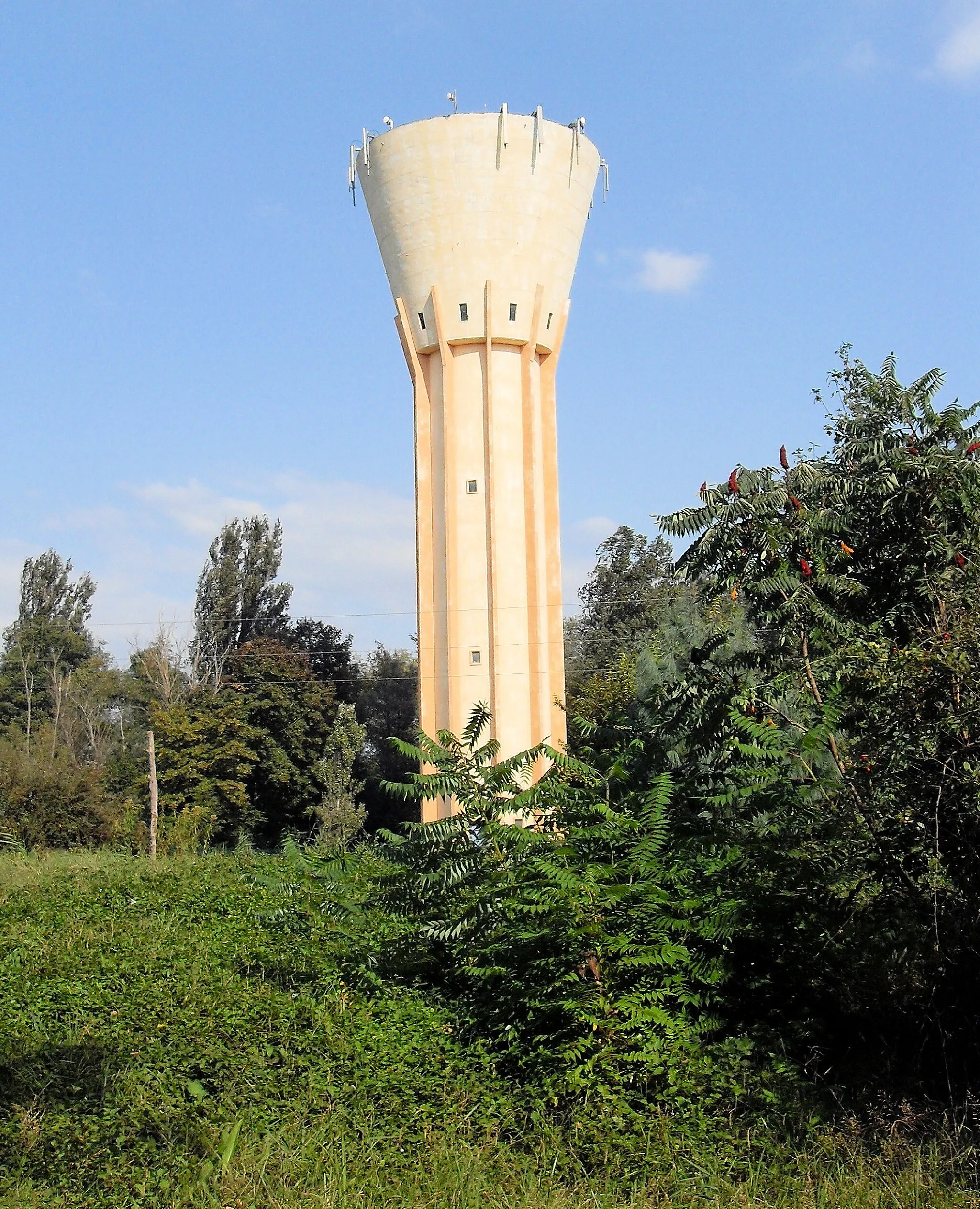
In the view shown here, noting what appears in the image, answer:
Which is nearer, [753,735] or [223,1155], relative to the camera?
[223,1155]

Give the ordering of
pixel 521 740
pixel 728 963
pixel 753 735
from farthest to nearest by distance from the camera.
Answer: pixel 521 740 < pixel 753 735 < pixel 728 963

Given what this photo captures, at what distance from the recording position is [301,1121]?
23.3 feet

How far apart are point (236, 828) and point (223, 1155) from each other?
34895mm

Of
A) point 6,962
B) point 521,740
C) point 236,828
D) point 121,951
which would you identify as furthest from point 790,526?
point 236,828

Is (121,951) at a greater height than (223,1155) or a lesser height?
greater

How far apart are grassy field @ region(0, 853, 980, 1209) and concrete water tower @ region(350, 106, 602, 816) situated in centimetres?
2044

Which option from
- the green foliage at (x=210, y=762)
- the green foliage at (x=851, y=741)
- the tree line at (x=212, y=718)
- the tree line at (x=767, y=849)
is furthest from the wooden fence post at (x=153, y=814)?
the green foliage at (x=210, y=762)

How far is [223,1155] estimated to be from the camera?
6.59m

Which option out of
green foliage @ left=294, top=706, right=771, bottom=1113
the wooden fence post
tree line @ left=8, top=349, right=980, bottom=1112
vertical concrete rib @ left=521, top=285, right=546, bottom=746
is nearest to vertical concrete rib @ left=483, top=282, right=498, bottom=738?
vertical concrete rib @ left=521, top=285, right=546, bottom=746

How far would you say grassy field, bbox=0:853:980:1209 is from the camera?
6.41 m

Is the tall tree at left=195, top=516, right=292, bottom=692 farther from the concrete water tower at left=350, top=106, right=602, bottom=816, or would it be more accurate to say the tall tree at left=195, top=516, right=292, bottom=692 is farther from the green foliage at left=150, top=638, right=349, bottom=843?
the concrete water tower at left=350, top=106, right=602, bottom=816

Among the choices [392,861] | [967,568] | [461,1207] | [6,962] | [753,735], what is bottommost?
[461,1207]

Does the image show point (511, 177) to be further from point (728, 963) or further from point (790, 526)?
point (728, 963)

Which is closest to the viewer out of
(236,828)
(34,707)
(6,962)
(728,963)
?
(728,963)
